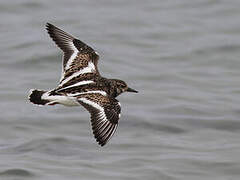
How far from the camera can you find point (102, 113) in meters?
8.74

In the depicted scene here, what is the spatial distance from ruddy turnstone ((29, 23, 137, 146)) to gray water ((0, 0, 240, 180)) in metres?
1.46

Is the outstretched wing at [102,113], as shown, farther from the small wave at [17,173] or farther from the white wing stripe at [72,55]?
the small wave at [17,173]

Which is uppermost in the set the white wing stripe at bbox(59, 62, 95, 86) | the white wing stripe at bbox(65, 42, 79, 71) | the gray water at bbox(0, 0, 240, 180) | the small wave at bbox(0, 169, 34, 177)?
the white wing stripe at bbox(65, 42, 79, 71)

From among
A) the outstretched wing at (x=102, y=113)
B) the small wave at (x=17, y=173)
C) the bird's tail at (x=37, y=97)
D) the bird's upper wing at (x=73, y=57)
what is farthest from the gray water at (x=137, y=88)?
the outstretched wing at (x=102, y=113)

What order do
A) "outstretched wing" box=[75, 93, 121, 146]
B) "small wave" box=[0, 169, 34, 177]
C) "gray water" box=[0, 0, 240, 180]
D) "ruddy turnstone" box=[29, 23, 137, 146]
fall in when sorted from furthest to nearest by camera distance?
"gray water" box=[0, 0, 240, 180] → "small wave" box=[0, 169, 34, 177] → "ruddy turnstone" box=[29, 23, 137, 146] → "outstretched wing" box=[75, 93, 121, 146]

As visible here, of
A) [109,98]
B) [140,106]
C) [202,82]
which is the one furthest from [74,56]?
[202,82]

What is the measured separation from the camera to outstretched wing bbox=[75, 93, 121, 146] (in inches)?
336

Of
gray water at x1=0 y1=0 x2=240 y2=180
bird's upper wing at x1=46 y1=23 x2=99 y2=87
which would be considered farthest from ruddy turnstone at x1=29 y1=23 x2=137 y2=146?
gray water at x1=0 y1=0 x2=240 y2=180

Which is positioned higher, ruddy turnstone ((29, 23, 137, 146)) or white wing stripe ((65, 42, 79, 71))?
white wing stripe ((65, 42, 79, 71))

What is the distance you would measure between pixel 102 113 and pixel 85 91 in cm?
46

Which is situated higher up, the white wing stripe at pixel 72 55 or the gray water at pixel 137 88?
the white wing stripe at pixel 72 55

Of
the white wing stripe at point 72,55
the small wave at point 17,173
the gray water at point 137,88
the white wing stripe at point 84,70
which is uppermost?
the white wing stripe at point 72,55

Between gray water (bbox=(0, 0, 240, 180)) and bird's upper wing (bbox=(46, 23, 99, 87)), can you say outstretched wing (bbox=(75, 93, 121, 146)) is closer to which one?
bird's upper wing (bbox=(46, 23, 99, 87))

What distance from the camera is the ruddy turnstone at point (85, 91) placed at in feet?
28.5
